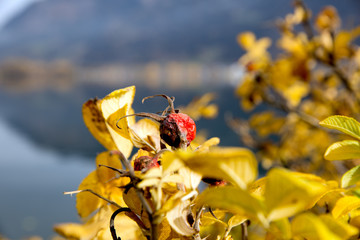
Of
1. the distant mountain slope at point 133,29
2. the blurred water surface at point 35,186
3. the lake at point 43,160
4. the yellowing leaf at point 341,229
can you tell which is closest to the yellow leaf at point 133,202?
the yellowing leaf at point 341,229

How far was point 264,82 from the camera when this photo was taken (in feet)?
3.56

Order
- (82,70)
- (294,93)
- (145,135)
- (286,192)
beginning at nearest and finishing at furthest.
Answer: (286,192)
(145,135)
(294,93)
(82,70)

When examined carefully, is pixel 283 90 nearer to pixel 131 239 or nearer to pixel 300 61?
pixel 300 61

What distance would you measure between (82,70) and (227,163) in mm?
52738

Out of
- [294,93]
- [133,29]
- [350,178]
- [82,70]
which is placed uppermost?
[133,29]

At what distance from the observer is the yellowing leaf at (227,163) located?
0.12 meters

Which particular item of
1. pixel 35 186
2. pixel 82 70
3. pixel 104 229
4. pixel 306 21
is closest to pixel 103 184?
pixel 104 229

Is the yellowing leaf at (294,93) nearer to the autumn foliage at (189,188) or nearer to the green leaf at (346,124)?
the autumn foliage at (189,188)

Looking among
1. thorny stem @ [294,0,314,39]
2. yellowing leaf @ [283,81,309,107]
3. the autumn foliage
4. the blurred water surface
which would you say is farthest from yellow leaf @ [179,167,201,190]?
the blurred water surface

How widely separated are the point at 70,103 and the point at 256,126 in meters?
24.8

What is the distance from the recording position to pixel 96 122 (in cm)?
26

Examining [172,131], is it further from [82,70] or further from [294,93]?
[82,70]

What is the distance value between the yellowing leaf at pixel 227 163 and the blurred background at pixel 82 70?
7.4 inches

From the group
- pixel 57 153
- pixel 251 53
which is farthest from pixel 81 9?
pixel 251 53
